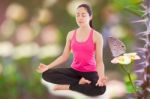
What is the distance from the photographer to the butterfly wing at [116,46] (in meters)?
1.26

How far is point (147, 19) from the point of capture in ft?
4.06

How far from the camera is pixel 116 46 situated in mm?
1268

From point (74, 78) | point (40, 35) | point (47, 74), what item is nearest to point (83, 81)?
point (74, 78)

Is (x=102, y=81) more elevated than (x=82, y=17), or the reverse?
(x=82, y=17)

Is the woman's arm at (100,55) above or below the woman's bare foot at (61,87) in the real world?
above

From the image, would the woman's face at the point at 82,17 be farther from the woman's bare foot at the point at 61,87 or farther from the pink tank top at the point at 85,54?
the woman's bare foot at the point at 61,87

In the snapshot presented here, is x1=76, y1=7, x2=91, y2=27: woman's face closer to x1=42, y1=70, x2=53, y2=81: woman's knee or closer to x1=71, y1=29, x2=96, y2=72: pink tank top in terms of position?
x1=71, y1=29, x2=96, y2=72: pink tank top

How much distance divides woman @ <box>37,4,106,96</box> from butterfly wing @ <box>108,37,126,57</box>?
4 cm

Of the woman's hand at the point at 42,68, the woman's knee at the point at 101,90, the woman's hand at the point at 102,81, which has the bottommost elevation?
the woman's knee at the point at 101,90

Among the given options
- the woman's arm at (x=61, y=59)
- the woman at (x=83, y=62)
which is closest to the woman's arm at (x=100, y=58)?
the woman at (x=83, y=62)

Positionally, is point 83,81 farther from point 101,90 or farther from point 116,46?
point 116,46

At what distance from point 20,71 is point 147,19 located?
524 millimetres

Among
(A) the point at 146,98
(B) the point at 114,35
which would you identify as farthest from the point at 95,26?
(A) the point at 146,98

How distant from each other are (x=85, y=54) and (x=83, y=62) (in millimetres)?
32
